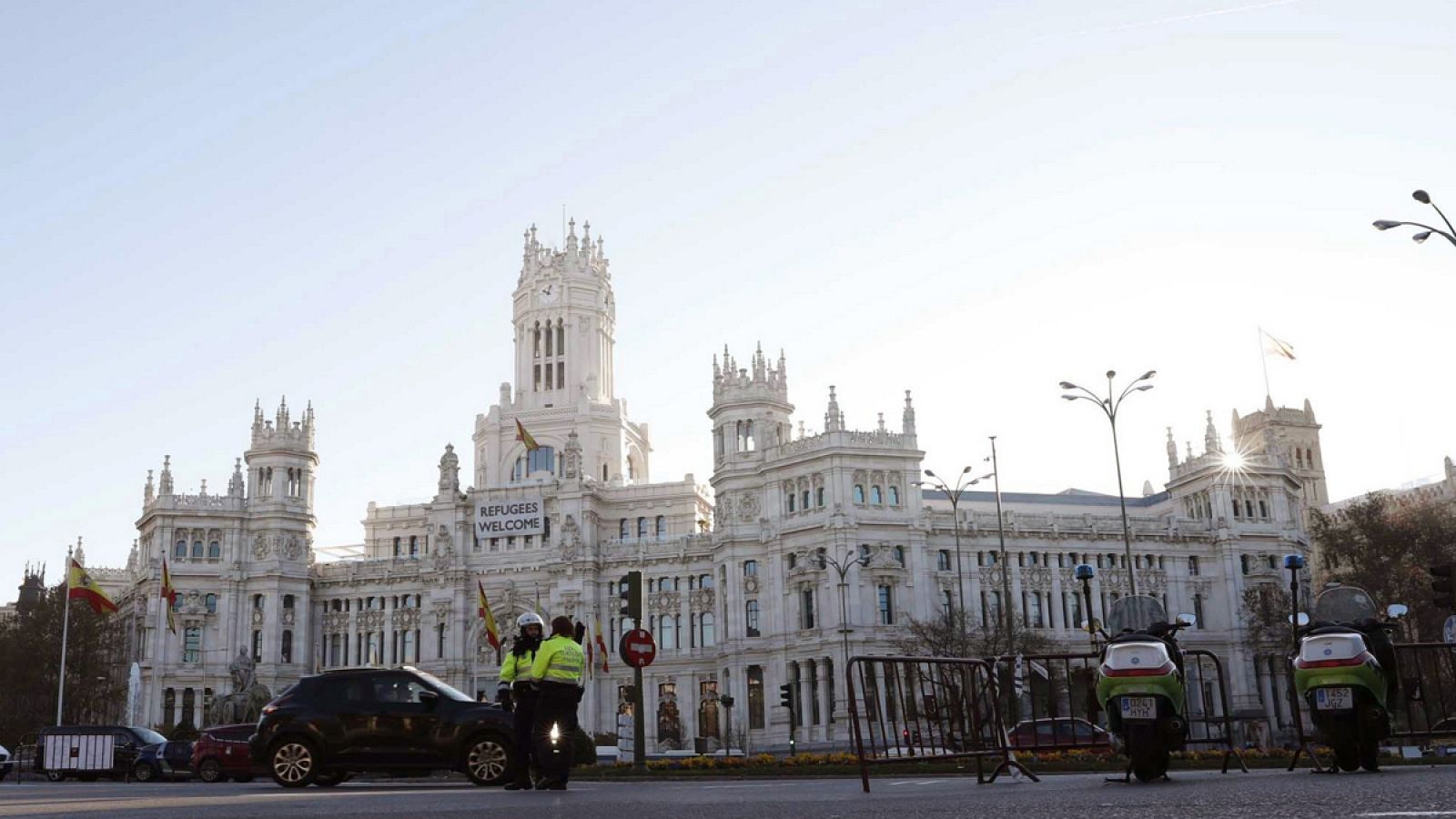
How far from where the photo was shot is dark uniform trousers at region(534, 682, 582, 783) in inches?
643

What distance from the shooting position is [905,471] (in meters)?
77.6

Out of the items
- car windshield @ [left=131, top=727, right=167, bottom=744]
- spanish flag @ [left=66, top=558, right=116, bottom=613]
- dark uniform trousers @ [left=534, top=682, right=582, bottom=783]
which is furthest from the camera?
spanish flag @ [left=66, top=558, right=116, bottom=613]

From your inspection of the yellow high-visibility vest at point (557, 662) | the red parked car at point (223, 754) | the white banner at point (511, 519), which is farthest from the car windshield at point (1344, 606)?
the white banner at point (511, 519)

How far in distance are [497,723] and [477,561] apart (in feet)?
227

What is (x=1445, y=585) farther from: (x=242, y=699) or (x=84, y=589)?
(x=84, y=589)

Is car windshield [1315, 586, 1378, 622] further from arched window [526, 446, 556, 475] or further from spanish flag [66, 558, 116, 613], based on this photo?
arched window [526, 446, 556, 475]

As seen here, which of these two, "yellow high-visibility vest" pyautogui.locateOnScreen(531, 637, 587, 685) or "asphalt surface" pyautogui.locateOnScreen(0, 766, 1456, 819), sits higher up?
"yellow high-visibility vest" pyautogui.locateOnScreen(531, 637, 587, 685)

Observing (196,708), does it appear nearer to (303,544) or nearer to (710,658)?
(303,544)

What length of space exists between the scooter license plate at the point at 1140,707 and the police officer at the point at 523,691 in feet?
22.5

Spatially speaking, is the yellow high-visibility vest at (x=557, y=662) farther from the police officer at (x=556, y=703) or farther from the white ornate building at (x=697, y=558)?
the white ornate building at (x=697, y=558)

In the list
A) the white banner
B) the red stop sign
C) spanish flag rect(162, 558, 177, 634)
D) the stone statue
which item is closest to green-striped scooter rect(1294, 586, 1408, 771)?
the red stop sign

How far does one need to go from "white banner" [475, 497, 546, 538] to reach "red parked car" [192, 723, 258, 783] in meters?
51.6

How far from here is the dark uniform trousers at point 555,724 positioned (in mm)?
16344

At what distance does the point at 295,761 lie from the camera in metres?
19.0
